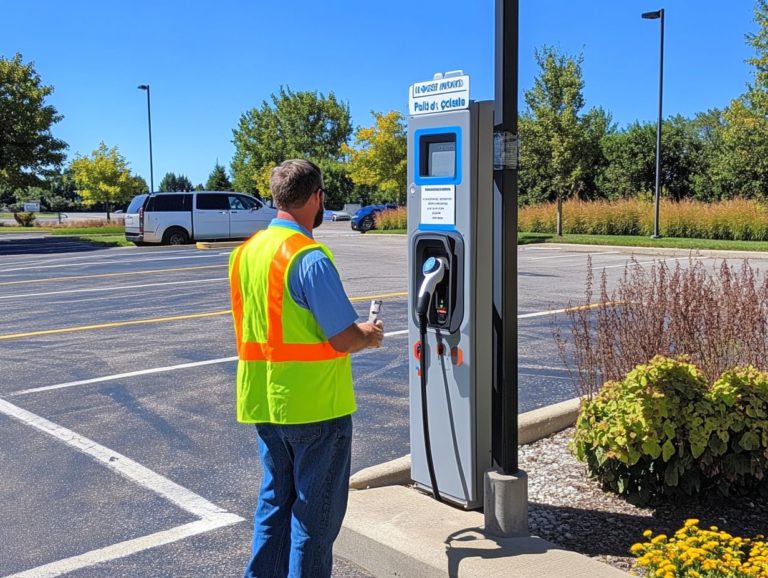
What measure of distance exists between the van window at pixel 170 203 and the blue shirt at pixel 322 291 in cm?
2474

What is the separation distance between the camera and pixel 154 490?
4.50m

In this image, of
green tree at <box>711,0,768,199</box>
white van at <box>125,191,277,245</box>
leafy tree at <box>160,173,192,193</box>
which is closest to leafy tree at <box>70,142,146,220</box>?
white van at <box>125,191,277,245</box>

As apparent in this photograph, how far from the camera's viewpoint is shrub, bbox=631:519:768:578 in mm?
2811

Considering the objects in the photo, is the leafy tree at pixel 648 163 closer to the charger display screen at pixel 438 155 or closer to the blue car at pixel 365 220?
the blue car at pixel 365 220

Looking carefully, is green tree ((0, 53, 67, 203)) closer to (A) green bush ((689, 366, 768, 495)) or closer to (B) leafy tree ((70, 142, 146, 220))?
(B) leafy tree ((70, 142, 146, 220))

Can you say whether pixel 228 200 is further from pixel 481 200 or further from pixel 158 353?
pixel 481 200

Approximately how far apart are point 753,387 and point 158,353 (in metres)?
6.04

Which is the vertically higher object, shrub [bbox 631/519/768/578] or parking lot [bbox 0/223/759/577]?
shrub [bbox 631/519/768/578]

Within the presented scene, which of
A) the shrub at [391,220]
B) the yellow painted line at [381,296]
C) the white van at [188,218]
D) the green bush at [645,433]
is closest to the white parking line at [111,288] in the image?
the yellow painted line at [381,296]

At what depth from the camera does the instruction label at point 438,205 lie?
3730 millimetres

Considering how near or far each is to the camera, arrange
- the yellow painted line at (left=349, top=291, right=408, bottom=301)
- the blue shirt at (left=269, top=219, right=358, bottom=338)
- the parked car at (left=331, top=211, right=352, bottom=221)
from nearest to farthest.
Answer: the blue shirt at (left=269, top=219, right=358, bottom=338), the yellow painted line at (left=349, top=291, right=408, bottom=301), the parked car at (left=331, top=211, right=352, bottom=221)

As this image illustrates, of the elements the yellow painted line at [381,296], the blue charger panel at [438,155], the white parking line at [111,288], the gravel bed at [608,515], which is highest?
the blue charger panel at [438,155]

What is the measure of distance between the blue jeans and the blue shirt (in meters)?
0.39

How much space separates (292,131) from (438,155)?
61.9m
